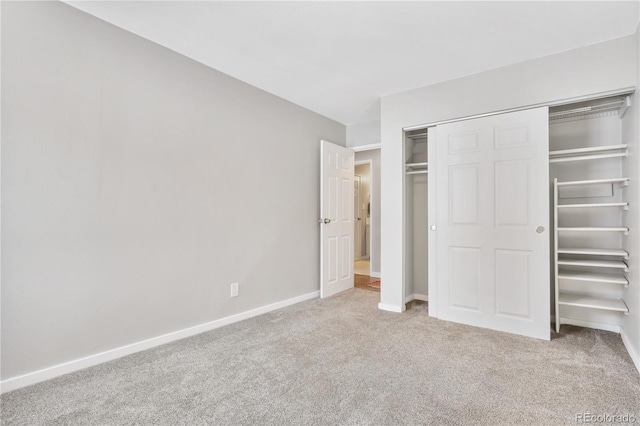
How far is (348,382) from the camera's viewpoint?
2.06m

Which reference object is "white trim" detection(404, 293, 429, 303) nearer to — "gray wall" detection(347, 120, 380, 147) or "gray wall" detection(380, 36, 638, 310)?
"gray wall" detection(380, 36, 638, 310)

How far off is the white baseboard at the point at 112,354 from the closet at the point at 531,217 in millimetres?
2102

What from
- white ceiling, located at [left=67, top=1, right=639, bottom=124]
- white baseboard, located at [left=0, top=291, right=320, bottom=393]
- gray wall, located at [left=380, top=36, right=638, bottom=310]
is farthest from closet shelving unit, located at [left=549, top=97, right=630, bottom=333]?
white baseboard, located at [left=0, top=291, right=320, bottom=393]

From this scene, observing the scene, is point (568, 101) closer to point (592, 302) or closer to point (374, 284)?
point (592, 302)

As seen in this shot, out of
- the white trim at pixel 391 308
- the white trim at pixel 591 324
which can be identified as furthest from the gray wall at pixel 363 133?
the white trim at pixel 591 324

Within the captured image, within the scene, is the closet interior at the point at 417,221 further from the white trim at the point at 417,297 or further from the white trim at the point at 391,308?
the white trim at the point at 391,308

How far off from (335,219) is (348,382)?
2577 mm

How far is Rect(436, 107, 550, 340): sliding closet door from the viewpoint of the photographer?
9.23 feet

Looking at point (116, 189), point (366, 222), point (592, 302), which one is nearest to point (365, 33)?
point (116, 189)

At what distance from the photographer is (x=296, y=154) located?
4.01 m

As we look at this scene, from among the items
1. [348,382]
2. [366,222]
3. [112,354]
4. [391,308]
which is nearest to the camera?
[348,382]

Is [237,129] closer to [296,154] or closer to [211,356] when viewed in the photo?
[296,154]

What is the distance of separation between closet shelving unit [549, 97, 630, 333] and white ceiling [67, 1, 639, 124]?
2.46 ft

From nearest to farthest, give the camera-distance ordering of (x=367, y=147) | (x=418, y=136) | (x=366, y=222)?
1. (x=418, y=136)
2. (x=367, y=147)
3. (x=366, y=222)
